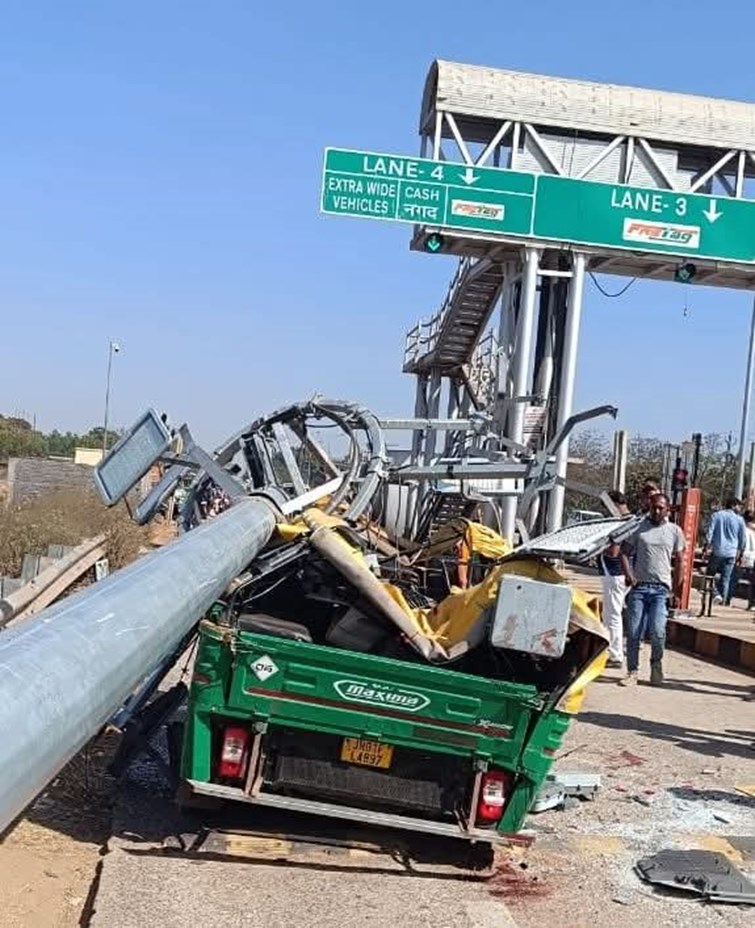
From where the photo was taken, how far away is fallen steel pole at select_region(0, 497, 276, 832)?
1767mm

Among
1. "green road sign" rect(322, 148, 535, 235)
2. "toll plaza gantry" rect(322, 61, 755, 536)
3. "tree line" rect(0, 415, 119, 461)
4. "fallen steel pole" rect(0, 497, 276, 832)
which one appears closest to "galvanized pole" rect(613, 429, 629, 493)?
"toll plaza gantry" rect(322, 61, 755, 536)

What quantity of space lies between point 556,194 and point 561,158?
5.23ft

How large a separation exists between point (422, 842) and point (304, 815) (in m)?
0.66

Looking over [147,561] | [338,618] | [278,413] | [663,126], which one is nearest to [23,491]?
[663,126]

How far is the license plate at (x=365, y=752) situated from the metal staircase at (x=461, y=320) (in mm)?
18541

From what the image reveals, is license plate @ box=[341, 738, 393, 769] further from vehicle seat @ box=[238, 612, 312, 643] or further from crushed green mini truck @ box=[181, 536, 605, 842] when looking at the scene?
vehicle seat @ box=[238, 612, 312, 643]

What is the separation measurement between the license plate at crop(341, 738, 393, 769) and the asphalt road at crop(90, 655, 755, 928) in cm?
50

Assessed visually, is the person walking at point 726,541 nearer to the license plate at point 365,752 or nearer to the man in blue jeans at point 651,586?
the man in blue jeans at point 651,586

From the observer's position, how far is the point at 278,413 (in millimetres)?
8930

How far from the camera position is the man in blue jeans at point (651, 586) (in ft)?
39.0

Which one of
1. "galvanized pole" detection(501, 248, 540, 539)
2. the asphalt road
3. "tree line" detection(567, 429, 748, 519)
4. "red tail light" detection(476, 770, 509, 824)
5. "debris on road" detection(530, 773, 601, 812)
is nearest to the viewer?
the asphalt road

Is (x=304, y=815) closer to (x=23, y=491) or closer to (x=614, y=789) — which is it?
(x=614, y=789)

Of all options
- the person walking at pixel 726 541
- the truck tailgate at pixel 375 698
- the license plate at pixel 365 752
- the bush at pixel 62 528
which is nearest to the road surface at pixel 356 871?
the license plate at pixel 365 752

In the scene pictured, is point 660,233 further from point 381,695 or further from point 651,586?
point 381,695
